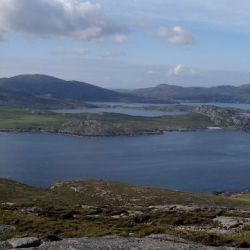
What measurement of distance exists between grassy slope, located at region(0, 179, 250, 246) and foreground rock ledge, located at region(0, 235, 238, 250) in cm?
277

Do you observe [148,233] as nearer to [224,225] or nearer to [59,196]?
[224,225]

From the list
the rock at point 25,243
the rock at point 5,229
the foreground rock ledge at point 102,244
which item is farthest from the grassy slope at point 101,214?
the rock at point 25,243

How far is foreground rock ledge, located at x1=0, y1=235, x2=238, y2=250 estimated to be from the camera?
28203 mm

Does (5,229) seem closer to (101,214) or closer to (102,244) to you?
(102,244)

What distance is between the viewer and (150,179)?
197375 mm

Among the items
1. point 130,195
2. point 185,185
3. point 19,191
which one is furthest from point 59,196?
point 185,185

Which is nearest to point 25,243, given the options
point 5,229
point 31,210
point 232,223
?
point 5,229

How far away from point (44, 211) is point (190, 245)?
102 ft

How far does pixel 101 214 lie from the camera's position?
58.1 metres

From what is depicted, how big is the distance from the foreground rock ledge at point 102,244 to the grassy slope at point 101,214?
2.77 meters

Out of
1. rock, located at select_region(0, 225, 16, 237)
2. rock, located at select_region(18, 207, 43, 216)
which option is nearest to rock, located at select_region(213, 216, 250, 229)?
rock, located at select_region(18, 207, 43, 216)

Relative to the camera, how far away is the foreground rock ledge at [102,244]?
28.2m

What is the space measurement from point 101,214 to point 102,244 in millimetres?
29172

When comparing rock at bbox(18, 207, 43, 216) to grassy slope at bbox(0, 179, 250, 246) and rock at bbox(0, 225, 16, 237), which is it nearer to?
grassy slope at bbox(0, 179, 250, 246)
